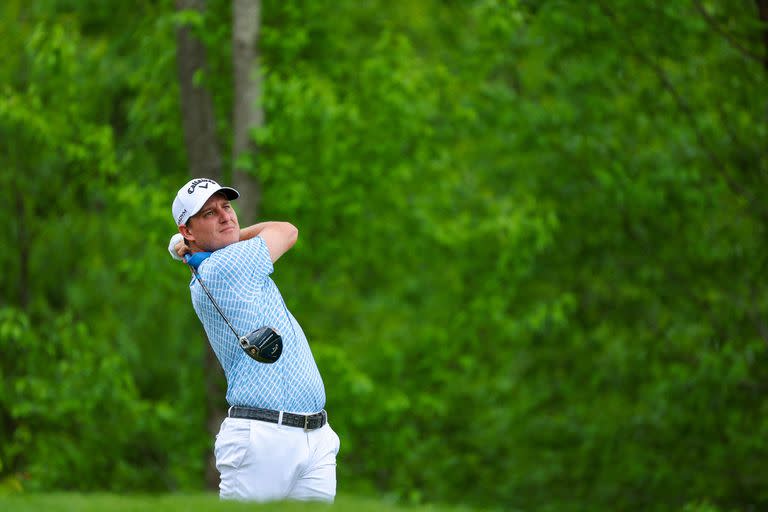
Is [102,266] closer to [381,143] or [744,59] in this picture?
[381,143]

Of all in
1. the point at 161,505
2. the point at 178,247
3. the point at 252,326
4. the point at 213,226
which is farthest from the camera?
the point at 178,247

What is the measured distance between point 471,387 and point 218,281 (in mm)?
10278

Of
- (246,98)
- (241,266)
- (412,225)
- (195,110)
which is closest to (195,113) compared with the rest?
(195,110)

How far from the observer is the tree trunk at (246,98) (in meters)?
10.8

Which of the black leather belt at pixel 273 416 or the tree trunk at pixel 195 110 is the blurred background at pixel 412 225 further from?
the black leather belt at pixel 273 416

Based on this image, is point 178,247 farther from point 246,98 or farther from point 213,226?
point 246,98

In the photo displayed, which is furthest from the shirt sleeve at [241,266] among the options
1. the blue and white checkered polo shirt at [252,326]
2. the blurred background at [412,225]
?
the blurred background at [412,225]

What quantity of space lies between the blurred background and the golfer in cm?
534

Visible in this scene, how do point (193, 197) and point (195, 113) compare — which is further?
point (195, 113)

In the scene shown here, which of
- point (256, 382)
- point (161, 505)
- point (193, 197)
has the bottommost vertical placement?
point (161, 505)

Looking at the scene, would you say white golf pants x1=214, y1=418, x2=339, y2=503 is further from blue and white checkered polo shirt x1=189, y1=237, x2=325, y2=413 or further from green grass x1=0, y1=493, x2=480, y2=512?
green grass x1=0, y1=493, x2=480, y2=512

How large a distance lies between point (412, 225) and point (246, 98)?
2.68 m

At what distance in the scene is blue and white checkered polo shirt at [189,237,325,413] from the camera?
17.0 feet

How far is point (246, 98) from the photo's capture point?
11.1 m
